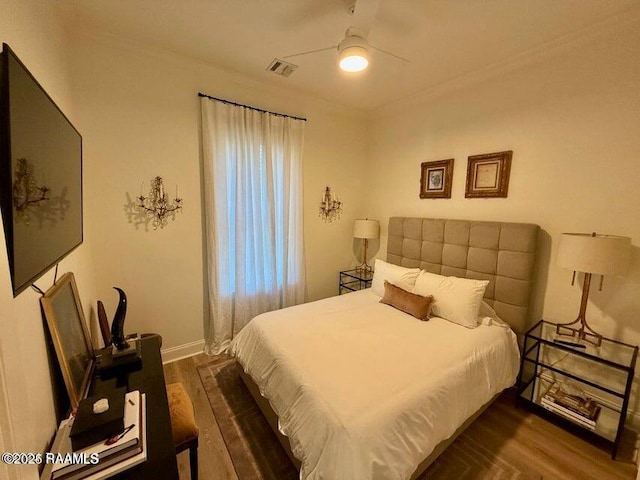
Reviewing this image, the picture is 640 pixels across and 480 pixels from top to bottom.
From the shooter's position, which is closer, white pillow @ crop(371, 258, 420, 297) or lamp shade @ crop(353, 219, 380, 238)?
white pillow @ crop(371, 258, 420, 297)

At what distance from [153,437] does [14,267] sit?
31.4 inches

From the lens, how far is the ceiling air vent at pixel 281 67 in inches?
95.0

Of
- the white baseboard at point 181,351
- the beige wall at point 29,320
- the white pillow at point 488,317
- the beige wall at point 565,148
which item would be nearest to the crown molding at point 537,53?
the beige wall at point 565,148

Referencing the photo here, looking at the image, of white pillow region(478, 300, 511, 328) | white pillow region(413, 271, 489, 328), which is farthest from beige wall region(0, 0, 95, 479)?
white pillow region(478, 300, 511, 328)

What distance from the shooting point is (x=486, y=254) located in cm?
242

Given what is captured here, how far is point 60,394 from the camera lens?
1.14 meters

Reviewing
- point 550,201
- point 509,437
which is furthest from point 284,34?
point 509,437

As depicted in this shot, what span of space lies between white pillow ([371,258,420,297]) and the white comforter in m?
0.40

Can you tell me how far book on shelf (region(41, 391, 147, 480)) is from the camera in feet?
2.84

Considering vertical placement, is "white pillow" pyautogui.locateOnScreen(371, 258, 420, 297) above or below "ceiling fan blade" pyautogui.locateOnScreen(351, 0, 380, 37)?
below

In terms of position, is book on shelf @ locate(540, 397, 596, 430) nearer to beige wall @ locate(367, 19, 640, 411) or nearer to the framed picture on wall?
beige wall @ locate(367, 19, 640, 411)

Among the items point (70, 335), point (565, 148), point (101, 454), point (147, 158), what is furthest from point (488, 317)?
point (147, 158)

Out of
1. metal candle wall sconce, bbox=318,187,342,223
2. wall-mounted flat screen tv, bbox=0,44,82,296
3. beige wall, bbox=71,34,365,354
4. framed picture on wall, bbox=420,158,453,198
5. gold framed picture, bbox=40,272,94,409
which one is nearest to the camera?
wall-mounted flat screen tv, bbox=0,44,82,296

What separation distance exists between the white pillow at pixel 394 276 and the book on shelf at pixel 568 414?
122cm
